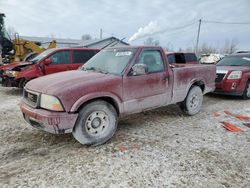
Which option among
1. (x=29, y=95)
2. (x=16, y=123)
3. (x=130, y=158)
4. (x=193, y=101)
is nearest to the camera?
(x=130, y=158)

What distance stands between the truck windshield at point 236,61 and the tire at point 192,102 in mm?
3459

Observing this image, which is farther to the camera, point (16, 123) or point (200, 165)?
point (16, 123)

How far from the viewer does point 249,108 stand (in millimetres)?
6438

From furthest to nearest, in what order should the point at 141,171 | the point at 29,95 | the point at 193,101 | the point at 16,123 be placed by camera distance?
the point at 193,101 < the point at 16,123 < the point at 29,95 < the point at 141,171

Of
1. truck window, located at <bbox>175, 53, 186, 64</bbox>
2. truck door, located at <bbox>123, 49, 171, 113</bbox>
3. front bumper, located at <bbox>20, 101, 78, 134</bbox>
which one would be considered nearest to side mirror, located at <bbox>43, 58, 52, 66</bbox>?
truck door, located at <bbox>123, 49, 171, 113</bbox>

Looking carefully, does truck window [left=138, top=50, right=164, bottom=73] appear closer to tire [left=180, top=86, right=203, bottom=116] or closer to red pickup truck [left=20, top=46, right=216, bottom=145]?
red pickup truck [left=20, top=46, right=216, bottom=145]

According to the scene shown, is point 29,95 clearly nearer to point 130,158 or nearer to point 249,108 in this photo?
point 130,158

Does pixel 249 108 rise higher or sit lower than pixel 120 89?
lower

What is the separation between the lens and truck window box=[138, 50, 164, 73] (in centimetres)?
454

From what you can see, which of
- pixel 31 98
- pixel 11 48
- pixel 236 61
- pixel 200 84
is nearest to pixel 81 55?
pixel 200 84

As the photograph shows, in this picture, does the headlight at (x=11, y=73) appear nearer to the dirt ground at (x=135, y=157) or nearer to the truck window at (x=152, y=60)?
the dirt ground at (x=135, y=157)

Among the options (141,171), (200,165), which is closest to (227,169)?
(200,165)

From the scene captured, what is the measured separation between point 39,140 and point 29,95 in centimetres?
88

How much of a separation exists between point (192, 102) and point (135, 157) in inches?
114
